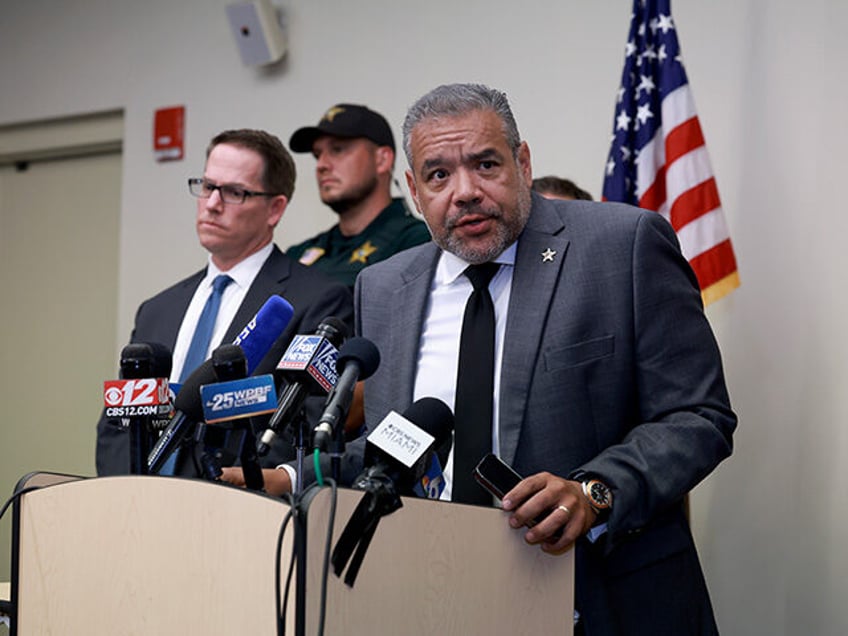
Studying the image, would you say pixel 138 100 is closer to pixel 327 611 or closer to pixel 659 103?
pixel 659 103

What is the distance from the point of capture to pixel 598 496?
5.27 feet

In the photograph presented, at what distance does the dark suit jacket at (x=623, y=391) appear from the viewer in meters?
1.75

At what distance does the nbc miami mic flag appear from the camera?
10.6 ft

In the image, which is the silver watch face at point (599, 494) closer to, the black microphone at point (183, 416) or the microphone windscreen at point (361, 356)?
the microphone windscreen at point (361, 356)

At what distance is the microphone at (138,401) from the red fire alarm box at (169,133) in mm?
3407

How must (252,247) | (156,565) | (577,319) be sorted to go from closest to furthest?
1. (156,565)
2. (577,319)
3. (252,247)

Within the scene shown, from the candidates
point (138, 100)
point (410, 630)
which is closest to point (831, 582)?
point (410, 630)

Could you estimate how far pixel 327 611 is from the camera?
4.08 feet

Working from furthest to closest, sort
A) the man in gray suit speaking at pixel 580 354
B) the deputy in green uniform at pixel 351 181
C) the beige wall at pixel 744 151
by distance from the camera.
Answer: the deputy in green uniform at pixel 351 181 → the beige wall at pixel 744 151 → the man in gray suit speaking at pixel 580 354

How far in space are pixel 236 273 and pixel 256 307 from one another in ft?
0.56

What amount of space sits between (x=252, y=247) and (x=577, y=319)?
1295 millimetres

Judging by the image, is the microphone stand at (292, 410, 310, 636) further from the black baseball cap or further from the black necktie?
the black baseball cap

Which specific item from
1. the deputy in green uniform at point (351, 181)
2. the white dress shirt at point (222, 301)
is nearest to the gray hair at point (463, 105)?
the white dress shirt at point (222, 301)

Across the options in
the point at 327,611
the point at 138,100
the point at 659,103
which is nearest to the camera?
the point at 327,611
